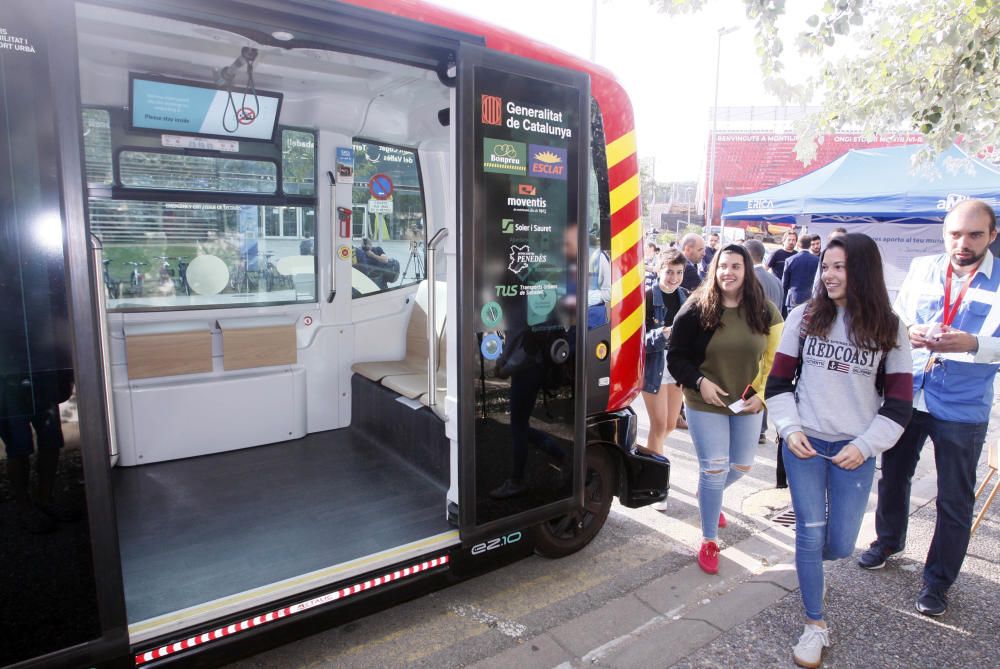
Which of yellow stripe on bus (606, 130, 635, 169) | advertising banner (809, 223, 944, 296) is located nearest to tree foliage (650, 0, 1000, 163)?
yellow stripe on bus (606, 130, 635, 169)

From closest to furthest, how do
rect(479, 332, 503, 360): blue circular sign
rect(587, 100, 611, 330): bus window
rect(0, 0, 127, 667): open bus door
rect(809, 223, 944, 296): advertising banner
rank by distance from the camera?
rect(0, 0, 127, 667): open bus door, rect(479, 332, 503, 360): blue circular sign, rect(587, 100, 611, 330): bus window, rect(809, 223, 944, 296): advertising banner

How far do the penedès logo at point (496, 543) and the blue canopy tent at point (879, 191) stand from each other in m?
7.55

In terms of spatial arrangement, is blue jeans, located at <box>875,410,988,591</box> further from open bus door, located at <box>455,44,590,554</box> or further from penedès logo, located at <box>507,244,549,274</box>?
penedès logo, located at <box>507,244,549,274</box>

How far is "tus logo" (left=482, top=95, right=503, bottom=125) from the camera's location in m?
2.67

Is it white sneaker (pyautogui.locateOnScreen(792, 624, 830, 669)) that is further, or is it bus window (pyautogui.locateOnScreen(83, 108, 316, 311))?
bus window (pyautogui.locateOnScreen(83, 108, 316, 311))

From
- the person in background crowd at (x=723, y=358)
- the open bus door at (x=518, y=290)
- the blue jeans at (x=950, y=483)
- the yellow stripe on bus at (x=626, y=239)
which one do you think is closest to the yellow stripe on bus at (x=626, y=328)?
the person in background crowd at (x=723, y=358)

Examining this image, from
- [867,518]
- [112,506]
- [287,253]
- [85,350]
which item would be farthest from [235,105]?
[867,518]

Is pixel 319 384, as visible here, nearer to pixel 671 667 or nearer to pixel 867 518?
pixel 671 667

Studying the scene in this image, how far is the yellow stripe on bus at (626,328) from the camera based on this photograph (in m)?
3.52

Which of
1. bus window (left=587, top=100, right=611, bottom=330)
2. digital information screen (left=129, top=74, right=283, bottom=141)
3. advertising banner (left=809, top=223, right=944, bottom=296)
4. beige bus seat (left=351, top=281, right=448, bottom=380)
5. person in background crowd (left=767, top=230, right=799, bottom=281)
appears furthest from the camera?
advertising banner (left=809, top=223, right=944, bottom=296)

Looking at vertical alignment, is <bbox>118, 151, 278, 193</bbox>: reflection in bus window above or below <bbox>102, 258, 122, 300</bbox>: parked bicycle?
above

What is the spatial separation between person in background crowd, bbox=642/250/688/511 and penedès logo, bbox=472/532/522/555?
1.83m

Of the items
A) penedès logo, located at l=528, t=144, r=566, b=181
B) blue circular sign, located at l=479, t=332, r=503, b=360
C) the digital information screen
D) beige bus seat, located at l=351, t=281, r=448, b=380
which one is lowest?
beige bus seat, located at l=351, t=281, r=448, b=380

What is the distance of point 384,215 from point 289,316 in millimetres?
1029
